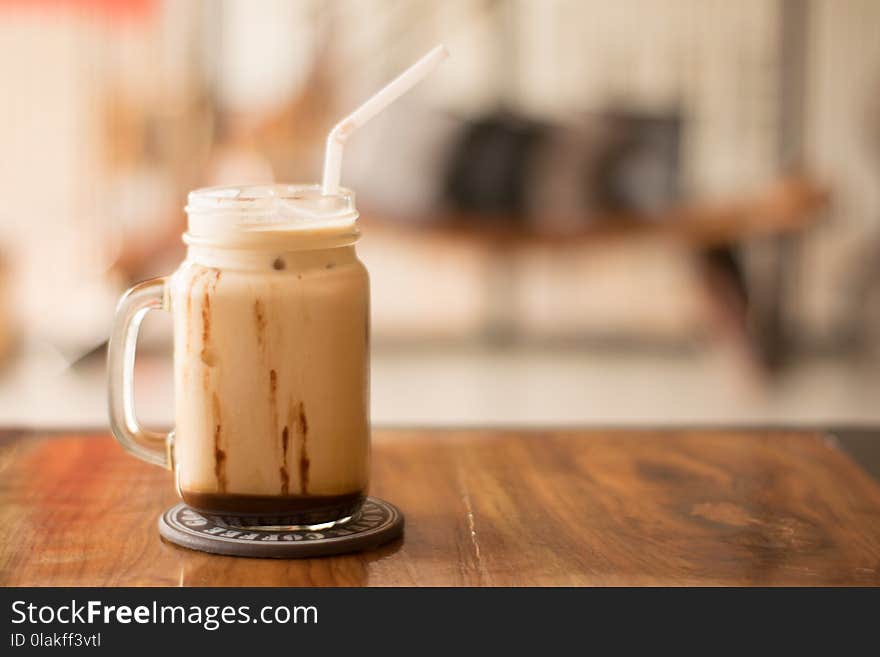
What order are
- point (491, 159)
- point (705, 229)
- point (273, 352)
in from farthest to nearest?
1. point (491, 159)
2. point (705, 229)
3. point (273, 352)

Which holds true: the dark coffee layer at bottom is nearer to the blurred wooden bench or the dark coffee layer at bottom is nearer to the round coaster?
the round coaster

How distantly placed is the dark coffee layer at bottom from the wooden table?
0.09ft

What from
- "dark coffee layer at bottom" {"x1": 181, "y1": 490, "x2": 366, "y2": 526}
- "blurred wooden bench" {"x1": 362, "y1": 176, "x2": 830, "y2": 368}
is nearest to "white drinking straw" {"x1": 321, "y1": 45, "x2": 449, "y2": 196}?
"dark coffee layer at bottom" {"x1": 181, "y1": 490, "x2": 366, "y2": 526}

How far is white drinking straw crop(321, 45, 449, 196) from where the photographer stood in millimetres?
654

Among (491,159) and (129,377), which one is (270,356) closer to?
(129,377)

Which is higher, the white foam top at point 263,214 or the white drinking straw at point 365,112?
the white drinking straw at point 365,112

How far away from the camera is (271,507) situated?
652 millimetres

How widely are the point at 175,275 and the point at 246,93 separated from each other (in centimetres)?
308


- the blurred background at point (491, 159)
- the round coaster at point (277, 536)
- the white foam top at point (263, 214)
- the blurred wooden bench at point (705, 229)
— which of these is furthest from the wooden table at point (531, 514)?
the blurred background at point (491, 159)

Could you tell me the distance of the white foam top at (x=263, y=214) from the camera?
2.10 ft

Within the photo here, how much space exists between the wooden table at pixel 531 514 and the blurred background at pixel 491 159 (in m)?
2.27

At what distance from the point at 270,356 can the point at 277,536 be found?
9 cm

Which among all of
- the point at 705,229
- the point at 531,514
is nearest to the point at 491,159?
the point at 705,229

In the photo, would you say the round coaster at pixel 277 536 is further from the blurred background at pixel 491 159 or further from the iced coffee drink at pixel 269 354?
the blurred background at pixel 491 159
